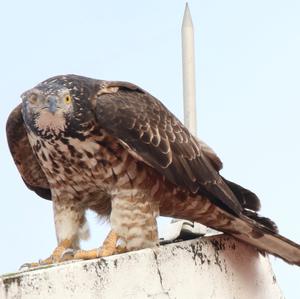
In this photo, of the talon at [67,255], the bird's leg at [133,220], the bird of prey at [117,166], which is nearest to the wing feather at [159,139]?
the bird of prey at [117,166]

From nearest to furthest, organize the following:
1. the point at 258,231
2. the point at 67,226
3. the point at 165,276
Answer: the point at 165,276 → the point at 67,226 → the point at 258,231

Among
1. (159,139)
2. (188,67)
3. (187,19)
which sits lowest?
(159,139)

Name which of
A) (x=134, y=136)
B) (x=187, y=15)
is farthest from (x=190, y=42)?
(x=134, y=136)

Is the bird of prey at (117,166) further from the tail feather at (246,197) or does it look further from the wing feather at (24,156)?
the tail feather at (246,197)

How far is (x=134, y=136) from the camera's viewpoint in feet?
20.0

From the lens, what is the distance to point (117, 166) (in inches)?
242

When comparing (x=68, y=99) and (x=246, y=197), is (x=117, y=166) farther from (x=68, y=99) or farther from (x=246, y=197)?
(x=246, y=197)

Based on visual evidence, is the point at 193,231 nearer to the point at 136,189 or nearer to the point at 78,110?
the point at 136,189

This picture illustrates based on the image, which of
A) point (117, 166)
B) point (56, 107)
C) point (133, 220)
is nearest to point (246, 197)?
point (133, 220)

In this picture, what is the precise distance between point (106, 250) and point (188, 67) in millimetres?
2508

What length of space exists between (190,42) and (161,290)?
2910 mm

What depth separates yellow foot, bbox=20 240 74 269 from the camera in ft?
20.4

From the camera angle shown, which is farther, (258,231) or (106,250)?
(258,231)

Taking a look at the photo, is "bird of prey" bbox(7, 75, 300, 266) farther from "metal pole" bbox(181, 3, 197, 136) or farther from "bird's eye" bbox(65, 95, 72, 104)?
"metal pole" bbox(181, 3, 197, 136)
